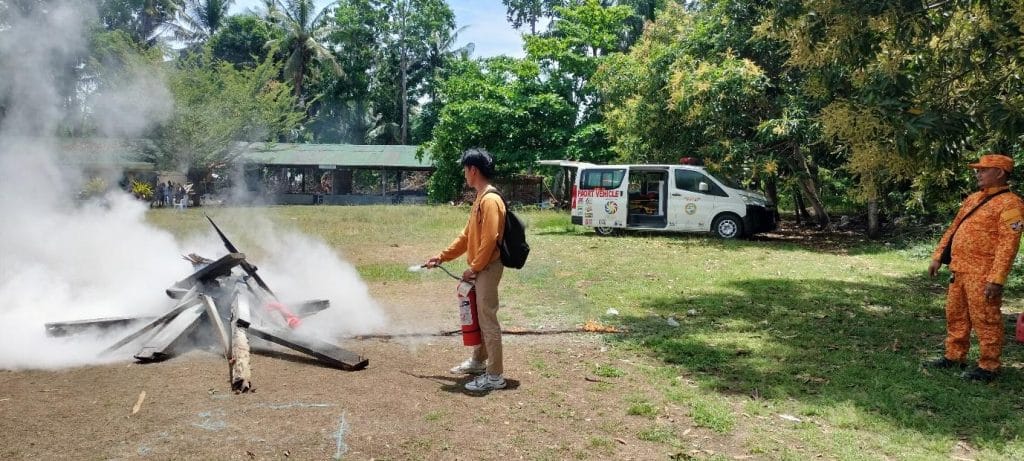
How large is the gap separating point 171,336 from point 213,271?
0.84m

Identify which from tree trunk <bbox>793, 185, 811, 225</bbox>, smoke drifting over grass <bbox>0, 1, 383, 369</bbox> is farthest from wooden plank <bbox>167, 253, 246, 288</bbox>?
tree trunk <bbox>793, 185, 811, 225</bbox>

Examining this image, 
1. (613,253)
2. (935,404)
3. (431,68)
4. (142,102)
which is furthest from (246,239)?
(431,68)

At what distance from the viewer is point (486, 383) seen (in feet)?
16.8

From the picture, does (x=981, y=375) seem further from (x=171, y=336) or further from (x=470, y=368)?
(x=171, y=336)

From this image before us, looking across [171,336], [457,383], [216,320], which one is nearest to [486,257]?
[457,383]

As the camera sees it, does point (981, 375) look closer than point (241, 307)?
Yes

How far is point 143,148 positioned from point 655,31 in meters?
16.5

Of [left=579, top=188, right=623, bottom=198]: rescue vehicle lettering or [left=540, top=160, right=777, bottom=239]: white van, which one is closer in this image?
[left=540, top=160, right=777, bottom=239]: white van

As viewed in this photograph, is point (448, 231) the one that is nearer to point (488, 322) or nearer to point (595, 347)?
point (595, 347)

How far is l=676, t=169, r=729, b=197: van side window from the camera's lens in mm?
17297

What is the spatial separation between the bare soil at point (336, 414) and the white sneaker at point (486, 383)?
0.07 meters

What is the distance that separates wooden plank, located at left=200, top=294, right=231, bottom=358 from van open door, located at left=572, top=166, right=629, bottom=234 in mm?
12928

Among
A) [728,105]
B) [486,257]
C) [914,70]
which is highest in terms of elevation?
[728,105]

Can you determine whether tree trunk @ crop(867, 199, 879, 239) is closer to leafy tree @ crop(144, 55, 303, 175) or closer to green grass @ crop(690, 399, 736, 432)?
green grass @ crop(690, 399, 736, 432)
